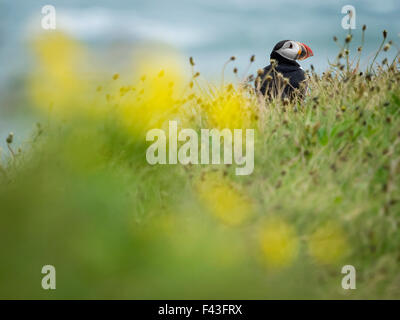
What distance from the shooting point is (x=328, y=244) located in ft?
11.4

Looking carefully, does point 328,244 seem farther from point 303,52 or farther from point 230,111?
→ point 303,52

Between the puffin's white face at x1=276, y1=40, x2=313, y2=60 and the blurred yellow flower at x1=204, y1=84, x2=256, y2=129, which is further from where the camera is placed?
the puffin's white face at x1=276, y1=40, x2=313, y2=60

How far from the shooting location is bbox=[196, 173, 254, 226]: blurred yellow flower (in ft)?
11.9

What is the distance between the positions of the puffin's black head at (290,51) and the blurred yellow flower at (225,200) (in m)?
4.38

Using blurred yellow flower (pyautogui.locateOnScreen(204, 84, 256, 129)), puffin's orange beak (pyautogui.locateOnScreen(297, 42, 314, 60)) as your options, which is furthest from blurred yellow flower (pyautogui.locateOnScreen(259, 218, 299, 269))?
puffin's orange beak (pyautogui.locateOnScreen(297, 42, 314, 60))

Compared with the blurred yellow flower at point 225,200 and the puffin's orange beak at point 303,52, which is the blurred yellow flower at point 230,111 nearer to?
the blurred yellow flower at point 225,200

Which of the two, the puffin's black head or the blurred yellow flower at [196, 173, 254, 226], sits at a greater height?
the puffin's black head

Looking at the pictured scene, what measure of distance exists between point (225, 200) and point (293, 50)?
4867 mm

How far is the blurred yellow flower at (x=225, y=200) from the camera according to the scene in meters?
3.62

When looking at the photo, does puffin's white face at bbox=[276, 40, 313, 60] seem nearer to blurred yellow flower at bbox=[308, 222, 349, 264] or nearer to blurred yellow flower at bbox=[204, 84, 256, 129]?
blurred yellow flower at bbox=[204, 84, 256, 129]

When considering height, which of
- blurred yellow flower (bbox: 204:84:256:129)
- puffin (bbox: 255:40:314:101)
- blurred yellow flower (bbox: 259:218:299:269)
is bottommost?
blurred yellow flower (bbox: 259:218:299:269)

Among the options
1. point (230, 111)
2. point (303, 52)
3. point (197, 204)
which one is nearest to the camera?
point (197, 204)

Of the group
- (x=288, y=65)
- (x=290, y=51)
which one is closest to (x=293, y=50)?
(x=290, y=51)
